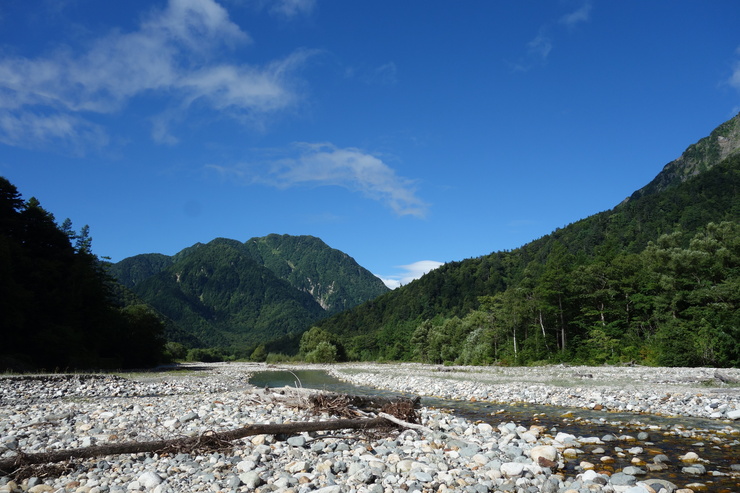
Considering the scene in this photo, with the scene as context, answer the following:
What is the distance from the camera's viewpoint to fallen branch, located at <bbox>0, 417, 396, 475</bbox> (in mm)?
6648

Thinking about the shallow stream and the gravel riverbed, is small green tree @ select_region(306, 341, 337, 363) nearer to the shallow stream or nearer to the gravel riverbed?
the shallow stream

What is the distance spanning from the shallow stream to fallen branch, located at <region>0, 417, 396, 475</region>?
15.5 feet

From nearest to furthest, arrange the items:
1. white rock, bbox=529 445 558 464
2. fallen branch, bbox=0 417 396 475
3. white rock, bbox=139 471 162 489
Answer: white rock, bbox=139 471 162 489 < fallen branch, bbox=0 417 396 475 < white rock, bbox=529 445 558 464

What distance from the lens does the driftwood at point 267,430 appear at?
22.6 feet

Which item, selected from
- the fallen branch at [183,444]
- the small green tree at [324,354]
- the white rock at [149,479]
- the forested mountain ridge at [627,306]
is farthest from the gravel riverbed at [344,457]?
the small green tree at [324,354]

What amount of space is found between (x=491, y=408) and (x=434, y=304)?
12644 centimetres

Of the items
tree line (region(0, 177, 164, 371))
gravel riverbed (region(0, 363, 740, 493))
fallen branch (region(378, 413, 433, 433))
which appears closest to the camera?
gravel riverbed (region(0, 363, 740, 493))

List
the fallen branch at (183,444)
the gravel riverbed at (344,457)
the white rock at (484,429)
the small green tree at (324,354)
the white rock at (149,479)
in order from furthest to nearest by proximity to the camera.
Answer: the small green tree at (324,354) → the white rock at (484,429) → the fallen branch at (183,444) → the gravel riverbed at (344,457) → the white rock at (149,479)

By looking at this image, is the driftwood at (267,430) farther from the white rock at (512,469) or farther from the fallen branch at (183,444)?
the white rock at (512,469)

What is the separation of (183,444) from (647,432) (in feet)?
34.8

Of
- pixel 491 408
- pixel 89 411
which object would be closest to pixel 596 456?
pixel 491 408

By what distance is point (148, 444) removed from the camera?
25.5 feet

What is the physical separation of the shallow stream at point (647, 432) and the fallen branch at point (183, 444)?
4733mm

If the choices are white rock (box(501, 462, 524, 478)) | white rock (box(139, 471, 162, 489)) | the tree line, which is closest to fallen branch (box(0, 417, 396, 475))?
white rock (box(139, 471, 162, 489))
